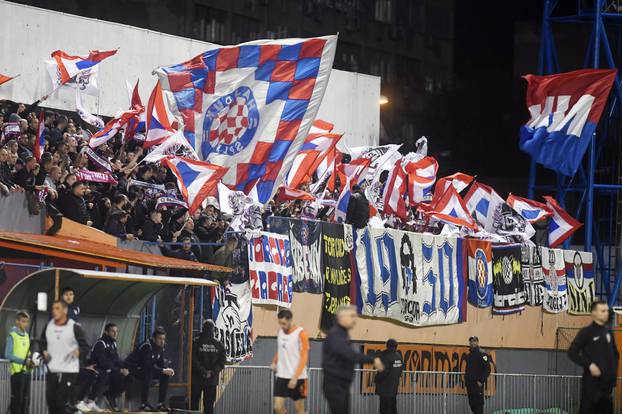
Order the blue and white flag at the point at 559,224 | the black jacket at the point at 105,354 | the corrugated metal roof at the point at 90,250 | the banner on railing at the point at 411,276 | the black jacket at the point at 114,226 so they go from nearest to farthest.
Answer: the corrugated metal roof at the point at 90,250 → the black jacket at the point at 105,354 → the black jacket at the point at 114,226 → the banner on railing at the point at 411,276 → the blue and white flag at the point at 559,224

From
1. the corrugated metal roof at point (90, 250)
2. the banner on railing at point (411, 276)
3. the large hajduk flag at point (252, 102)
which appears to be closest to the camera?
the corrugated metal roof at point (90, 250)

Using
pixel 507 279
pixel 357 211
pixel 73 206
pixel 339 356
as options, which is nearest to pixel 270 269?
pixel 357 211

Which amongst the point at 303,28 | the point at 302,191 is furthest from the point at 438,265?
the point at 303,28

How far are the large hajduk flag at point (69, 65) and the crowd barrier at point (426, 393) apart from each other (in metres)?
7.72

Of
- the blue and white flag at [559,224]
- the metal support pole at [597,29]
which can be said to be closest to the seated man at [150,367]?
the blue and white flag at [559,224]

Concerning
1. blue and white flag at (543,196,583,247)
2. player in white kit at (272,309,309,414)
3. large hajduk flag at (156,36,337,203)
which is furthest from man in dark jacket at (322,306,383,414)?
blue and white flag at (543,196,583,247)

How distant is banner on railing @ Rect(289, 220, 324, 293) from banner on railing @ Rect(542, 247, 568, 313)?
10.5 metres

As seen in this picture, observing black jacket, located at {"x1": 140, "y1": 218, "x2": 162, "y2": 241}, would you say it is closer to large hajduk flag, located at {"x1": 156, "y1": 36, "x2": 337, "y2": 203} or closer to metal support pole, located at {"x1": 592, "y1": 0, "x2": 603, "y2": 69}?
large hajduk flag, located at {"x1": 156, "y1": 36, "x2": 337, "y2": 203}

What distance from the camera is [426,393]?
98.6 ft

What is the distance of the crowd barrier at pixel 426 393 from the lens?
2695cm

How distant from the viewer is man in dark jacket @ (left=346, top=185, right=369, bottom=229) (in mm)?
30812

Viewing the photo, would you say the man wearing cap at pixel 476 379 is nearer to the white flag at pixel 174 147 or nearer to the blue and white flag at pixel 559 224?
the white flag at pixel 174 147

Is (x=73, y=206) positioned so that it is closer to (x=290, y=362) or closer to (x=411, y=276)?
(x=290, y=362)

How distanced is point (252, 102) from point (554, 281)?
519 inches
